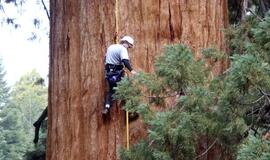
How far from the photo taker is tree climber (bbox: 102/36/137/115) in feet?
13.3

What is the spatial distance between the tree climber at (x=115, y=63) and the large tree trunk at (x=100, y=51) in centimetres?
9

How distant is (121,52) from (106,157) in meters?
0.72

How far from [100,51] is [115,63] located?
7.5 inches

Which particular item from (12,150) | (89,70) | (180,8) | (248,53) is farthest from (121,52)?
(12,150)

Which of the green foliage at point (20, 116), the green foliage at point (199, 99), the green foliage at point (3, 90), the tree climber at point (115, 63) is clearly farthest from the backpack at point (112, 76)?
the green foliage at point (3, 90)

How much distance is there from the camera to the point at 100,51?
13.8 feet

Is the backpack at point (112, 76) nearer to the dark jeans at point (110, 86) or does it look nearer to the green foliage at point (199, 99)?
the dark jeans at point (110, 86)

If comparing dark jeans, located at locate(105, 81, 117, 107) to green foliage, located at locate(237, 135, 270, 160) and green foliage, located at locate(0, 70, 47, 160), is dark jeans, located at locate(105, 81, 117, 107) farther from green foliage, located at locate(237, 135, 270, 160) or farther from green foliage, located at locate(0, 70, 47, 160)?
green foliage, located at locate(0, 70, 47, 160)

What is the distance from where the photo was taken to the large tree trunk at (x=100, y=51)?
4152 millimetres

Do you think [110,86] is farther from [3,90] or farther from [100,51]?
[3,90]

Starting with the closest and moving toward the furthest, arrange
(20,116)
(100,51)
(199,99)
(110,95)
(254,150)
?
1. (254,150)
2. (199,99)
3. (110,95)
4. (100,51)
5. (20,116)

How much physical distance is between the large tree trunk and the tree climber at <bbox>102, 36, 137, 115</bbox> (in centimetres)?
9

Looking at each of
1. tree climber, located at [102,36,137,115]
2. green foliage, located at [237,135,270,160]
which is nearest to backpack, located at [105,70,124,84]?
tree climber, located at [102,36,137,115]

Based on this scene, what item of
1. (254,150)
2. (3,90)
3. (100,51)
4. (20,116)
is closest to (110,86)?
(100,51)
